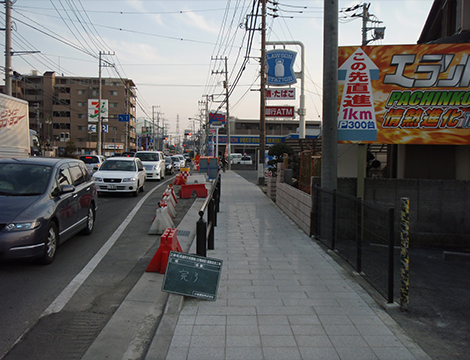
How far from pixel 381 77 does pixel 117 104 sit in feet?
236

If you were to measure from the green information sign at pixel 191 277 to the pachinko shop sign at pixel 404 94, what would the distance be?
582 cm

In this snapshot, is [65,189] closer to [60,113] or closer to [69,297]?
[69,297]

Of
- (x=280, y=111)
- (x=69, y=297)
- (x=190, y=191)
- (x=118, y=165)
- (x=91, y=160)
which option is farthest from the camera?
(x=280, y=111)

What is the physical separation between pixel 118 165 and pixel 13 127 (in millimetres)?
4228

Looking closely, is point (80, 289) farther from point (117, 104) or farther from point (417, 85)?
point (117, 104)

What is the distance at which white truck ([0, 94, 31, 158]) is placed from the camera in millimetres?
14133

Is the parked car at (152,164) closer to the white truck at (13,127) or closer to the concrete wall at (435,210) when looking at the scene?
the white truck at (13,127)

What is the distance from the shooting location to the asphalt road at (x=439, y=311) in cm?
403

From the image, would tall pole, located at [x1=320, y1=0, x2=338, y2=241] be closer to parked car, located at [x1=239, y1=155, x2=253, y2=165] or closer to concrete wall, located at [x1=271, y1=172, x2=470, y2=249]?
concrete wall, located at [x1=271, y1=172, x2=470, y2=249]

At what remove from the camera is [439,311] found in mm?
5023

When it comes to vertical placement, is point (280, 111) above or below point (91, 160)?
above

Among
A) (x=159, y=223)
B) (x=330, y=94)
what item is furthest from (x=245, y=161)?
(x=330, y=94)

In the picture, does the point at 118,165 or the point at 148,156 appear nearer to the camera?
the point at 118,165

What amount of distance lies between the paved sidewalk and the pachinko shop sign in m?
3.99
